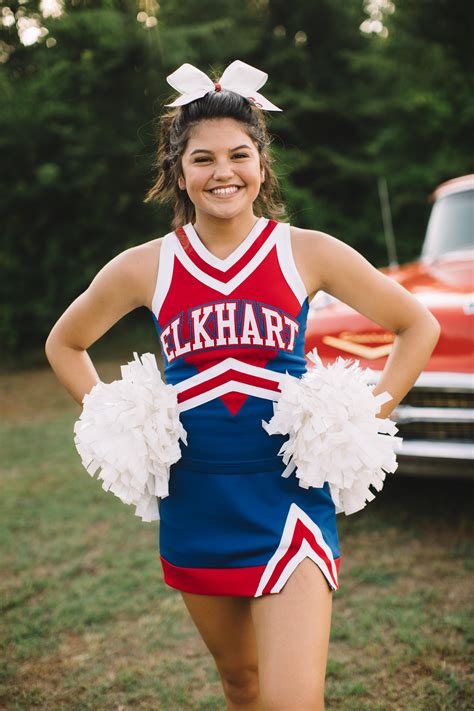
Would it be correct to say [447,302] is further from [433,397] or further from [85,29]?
[85,29]

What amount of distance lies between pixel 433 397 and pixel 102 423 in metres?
2.48

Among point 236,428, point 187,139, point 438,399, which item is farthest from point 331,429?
point 438,399

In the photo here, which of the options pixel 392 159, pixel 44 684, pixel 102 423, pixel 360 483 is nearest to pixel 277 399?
pixel 360 483

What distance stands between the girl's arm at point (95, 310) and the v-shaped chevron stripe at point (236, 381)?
344mm

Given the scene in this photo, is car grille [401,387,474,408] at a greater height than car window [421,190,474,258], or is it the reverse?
car window [421,190,474,258]

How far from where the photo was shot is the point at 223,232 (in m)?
1.96

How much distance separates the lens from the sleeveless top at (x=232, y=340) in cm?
183

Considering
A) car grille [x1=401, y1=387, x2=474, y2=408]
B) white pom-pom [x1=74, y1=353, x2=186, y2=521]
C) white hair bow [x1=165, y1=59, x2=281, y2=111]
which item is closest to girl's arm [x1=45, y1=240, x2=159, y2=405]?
white pom-pom [x1=74, y1=353, x2=186, y2=521]

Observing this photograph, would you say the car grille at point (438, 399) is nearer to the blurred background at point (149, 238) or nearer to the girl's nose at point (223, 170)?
the blurred background at point (149, 238)

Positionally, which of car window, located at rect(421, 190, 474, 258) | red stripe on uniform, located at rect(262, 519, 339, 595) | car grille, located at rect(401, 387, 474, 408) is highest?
car window, located at rect(421, 190, 474, 258)

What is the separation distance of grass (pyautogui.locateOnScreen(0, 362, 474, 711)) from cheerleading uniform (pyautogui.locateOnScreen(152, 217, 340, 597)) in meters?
1.21

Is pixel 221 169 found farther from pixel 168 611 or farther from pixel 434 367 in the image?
pixel 168 611

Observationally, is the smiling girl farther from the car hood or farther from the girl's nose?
the car hood

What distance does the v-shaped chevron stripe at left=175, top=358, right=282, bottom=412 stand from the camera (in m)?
1.83
